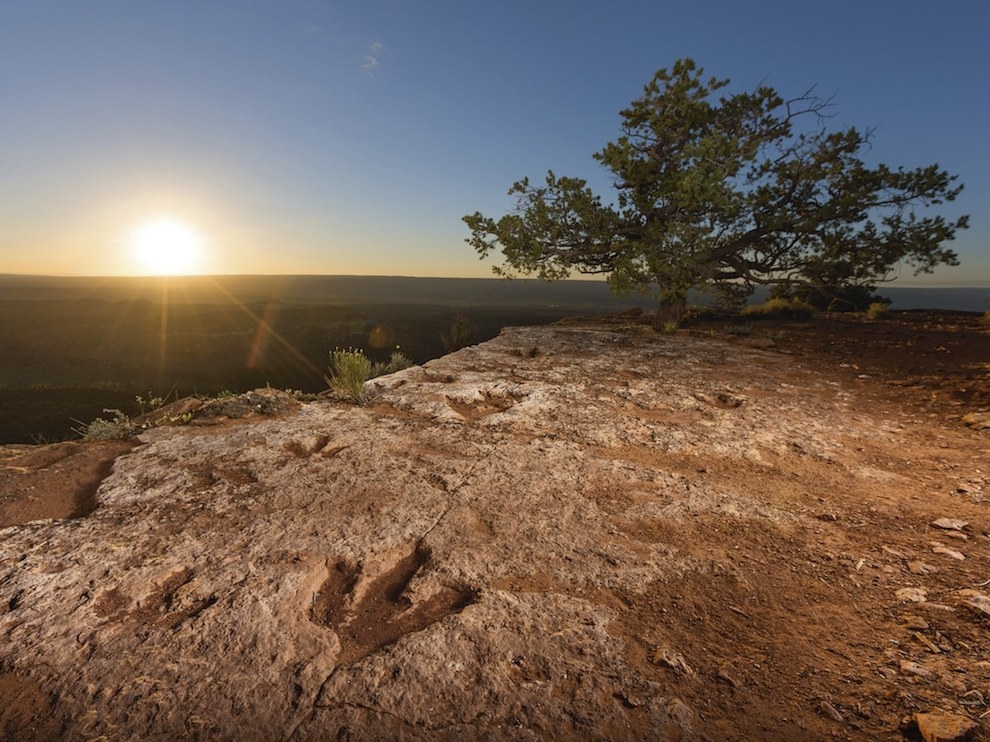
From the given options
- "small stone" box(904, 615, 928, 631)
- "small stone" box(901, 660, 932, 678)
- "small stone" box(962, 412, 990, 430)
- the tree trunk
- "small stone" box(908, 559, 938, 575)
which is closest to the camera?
"small stone" box(901, 660, 932, 678)

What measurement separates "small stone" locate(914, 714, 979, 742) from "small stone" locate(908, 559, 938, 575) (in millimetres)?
954

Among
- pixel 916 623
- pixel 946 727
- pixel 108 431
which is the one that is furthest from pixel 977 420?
pixel 108 431

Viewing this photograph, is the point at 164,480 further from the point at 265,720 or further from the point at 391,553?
the point at 265,720

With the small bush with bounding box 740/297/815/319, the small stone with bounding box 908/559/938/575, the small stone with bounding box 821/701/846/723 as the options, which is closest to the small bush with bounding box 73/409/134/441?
the small stone with bounding box 821/701/846/723

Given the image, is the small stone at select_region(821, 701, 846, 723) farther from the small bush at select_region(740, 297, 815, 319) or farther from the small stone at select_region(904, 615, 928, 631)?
the small bush at select_region(740, 297, 815, 319)

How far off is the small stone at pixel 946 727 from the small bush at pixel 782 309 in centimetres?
1288

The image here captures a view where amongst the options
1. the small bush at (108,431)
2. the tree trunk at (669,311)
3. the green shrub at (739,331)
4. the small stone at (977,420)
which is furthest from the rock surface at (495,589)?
the tree trunk at (669,311)

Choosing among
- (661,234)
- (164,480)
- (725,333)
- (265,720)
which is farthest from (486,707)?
(725,333)

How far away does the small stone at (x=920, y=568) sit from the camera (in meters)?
2.10

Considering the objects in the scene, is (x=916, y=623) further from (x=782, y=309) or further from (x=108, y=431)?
(x=782, y=309)

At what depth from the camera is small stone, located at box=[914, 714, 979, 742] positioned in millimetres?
1266

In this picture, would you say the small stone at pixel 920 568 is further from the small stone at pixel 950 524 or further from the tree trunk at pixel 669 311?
the tree trunk at pixel 669 311

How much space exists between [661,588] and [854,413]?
3892mm

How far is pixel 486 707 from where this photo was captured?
140 cm
